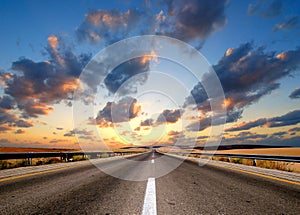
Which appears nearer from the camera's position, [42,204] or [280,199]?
[42,204]

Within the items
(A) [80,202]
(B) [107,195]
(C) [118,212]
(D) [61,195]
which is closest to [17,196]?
(D) [61,195]

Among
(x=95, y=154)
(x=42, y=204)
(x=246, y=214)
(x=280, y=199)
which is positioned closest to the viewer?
(x=246, y=214)

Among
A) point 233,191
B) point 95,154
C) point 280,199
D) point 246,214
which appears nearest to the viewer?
point 246,214

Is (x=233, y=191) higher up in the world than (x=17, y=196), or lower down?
lower down

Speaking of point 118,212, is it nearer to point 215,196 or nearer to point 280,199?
point 215,196

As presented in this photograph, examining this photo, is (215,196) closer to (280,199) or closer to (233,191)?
(233,191)

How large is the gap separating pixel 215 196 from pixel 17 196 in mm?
4049

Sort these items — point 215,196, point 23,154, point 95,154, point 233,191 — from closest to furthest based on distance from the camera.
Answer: point 215,196, point 233,191, point 23,154, point 95,154

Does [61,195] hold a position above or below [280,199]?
above

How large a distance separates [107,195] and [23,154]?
11.3 m

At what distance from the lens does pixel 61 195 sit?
4109 mm

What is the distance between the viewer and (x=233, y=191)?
4516 millimetres

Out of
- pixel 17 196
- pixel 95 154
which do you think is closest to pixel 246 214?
pixel 17 196

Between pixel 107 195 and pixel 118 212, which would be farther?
pixel 107 195
